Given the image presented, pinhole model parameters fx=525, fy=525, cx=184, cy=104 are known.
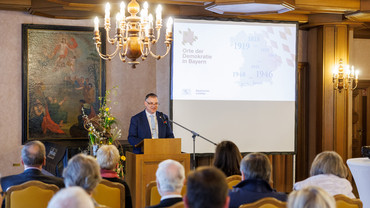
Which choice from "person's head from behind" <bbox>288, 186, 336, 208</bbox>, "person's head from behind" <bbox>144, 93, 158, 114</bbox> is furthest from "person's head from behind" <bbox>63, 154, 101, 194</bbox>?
"person's head from behind" <bbox>144, 93, 158, 114</bbox>

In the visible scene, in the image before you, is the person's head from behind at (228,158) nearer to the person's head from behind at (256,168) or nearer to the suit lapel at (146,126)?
Result: the person's head from behind at (256,168)

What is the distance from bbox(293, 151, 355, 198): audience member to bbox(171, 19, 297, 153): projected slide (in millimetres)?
4100

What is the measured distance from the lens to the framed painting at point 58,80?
807 cm

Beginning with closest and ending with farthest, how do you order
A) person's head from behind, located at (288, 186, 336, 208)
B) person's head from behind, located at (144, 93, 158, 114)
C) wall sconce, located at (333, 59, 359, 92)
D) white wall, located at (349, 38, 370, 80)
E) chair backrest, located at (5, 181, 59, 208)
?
1. person's head from behind, located at (288, 186, 336, 208)
2. chair backrest, located at (5, 181, 59, 208)
3. person's head from behind, located at (144, 93, 158, 114)
4. wall sconce, located at (333, 59, 359, 92)
5. white wall, located at (349, 38, 370, 80)

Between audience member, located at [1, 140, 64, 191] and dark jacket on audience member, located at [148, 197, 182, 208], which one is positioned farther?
audience member, located at [1, 140, 64, 191]

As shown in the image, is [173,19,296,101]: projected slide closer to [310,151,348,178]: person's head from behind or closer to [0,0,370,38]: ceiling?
[0,0,370,38]: ceiling

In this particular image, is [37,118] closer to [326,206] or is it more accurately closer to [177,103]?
[177,103]

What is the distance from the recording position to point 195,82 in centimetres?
805

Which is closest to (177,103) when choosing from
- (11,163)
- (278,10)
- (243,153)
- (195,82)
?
(195,82)

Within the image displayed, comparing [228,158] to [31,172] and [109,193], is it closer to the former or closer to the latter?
[109,193]

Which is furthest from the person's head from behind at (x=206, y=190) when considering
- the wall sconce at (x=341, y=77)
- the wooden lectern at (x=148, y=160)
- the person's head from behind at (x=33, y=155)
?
the wall sconce at (x=341, y=77)

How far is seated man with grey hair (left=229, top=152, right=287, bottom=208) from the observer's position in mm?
3398

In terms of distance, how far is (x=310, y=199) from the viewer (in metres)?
2.27

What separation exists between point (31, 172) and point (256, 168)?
1.71 metres
